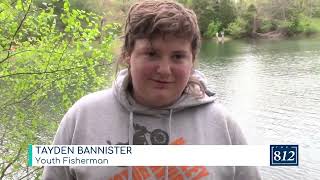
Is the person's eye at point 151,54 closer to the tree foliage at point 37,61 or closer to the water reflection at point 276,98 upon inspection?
the tree foliage at point 37,61

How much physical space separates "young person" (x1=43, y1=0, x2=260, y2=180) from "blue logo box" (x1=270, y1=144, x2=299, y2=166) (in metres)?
0.48

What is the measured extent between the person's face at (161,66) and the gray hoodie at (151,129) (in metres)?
0.08

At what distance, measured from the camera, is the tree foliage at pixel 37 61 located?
4965 mm

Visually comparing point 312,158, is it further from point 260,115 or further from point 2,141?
point 2,141

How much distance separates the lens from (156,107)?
5.10 ft

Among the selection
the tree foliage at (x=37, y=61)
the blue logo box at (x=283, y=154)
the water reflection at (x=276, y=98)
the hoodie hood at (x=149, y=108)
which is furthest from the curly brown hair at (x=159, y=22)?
the water reflection at (x=276, y=98)

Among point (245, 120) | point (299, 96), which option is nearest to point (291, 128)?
point (245, 120)

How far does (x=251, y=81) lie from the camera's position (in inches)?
835

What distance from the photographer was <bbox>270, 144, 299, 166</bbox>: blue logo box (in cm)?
204

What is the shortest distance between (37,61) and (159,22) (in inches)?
166

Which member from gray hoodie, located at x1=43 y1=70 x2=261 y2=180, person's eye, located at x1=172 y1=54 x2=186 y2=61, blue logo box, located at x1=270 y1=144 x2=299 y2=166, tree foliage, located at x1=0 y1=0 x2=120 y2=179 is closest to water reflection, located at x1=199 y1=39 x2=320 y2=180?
tree foliage, located at x1=0 y1=0 x2=120 y2=179

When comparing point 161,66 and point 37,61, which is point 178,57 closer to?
point 161,66

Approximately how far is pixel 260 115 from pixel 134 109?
1429 cm

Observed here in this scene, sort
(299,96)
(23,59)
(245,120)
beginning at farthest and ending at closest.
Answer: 1. (299,96)
2. (245,120)
3. (23,59)
